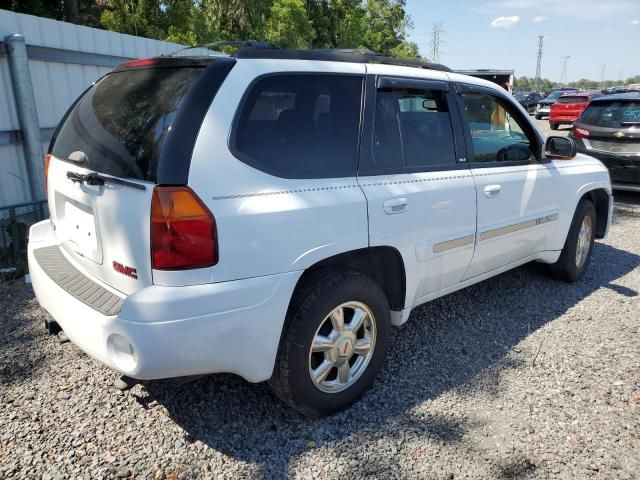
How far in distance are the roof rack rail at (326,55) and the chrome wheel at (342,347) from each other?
1.29 m

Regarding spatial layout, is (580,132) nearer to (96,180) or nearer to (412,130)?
(412,130)

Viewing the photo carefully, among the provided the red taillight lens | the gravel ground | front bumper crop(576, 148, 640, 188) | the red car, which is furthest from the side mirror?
the red car

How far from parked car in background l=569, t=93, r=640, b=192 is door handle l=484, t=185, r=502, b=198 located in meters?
5.55

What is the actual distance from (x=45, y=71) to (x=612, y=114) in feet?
27.2

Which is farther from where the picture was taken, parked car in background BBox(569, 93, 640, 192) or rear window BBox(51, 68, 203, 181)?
parked car in background BBox(569, 93, 640, 192)

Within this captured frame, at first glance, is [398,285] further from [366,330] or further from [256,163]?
[256,163]

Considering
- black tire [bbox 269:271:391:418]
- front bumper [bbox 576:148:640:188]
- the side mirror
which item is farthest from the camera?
front bumper [bbox 576:148:640:188]

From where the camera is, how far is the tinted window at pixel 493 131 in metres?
3.53

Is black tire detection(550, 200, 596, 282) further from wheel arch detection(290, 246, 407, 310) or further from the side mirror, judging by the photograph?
wheel arch detection(290, 246, 407, 310)

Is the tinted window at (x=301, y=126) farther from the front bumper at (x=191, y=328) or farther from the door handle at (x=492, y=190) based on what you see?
the door handle at (x=492, y=190)

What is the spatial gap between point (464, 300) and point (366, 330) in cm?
175

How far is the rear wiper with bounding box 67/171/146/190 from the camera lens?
2178mm

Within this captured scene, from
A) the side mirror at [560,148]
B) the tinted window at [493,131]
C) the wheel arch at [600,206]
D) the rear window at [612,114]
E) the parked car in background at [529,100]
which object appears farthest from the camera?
the parked car in background at [529,100]

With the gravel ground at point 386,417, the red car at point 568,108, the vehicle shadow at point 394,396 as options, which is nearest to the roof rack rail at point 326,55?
the vehicle shadow at point 394,396
